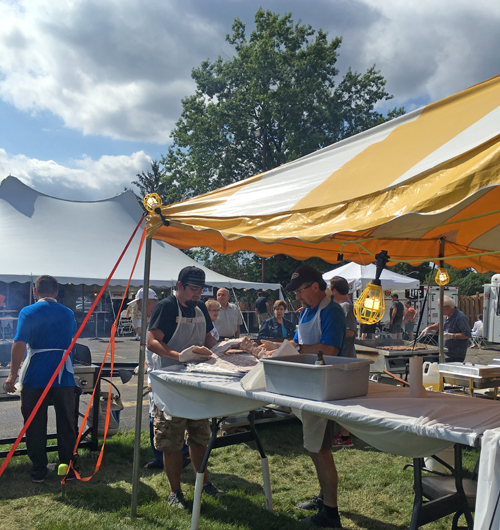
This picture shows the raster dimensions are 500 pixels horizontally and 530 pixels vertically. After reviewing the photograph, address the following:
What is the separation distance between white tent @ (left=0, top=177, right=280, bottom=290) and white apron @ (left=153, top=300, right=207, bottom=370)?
837 centimetres

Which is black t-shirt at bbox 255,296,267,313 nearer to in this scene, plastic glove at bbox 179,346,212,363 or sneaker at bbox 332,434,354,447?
sneaker at bbox 332,434,354,447

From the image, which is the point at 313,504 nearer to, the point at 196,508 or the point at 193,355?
the point at 196,508

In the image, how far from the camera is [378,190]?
7.82 ft

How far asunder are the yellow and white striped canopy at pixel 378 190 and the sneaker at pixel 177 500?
1.93 metres

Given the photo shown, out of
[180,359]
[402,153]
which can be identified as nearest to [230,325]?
[180,359]

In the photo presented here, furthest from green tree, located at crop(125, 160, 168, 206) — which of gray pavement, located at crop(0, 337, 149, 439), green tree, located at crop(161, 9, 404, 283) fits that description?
gray pavement, located at crop(0, 337, 149, 439)

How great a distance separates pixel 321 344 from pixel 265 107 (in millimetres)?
27491

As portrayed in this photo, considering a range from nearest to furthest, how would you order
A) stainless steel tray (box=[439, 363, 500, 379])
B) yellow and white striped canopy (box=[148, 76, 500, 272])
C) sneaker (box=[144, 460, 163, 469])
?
1. yellow and white striped canopy (box=[148, 76, 500, 272])
2. stainless steel tray (box=[439, 363, 500, 379])
3. sneaker (box=[144, 460, 163, 469])

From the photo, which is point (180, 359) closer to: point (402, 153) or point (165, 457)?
point (165, 457)

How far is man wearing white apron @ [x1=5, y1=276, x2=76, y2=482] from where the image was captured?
3.97 meters

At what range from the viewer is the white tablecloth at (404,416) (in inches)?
67.9

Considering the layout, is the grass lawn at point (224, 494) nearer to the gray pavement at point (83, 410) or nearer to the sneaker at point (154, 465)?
the sneaker at point (154, 465)

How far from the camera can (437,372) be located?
467cm

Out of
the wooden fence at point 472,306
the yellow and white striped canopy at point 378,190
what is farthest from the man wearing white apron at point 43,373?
the wooden fence at point 472,306
